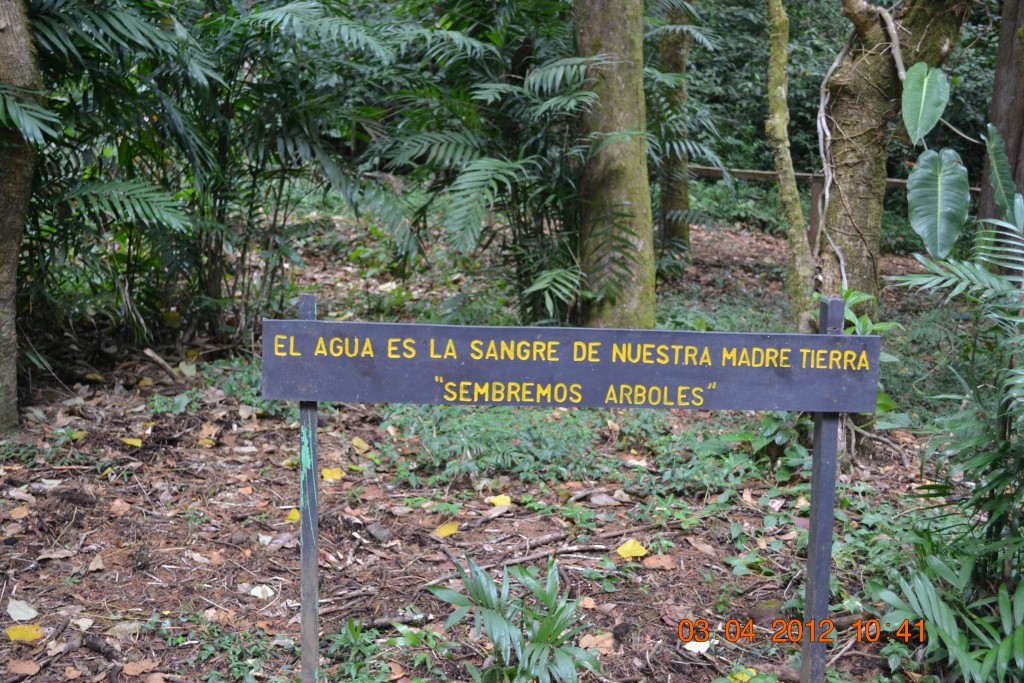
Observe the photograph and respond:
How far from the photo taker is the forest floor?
3064 millimetres

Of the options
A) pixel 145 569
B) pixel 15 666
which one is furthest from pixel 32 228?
pixel 15 666

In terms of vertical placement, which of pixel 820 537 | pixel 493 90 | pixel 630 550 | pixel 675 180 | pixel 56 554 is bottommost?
pixel 56 554

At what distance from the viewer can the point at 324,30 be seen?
5.04 metres

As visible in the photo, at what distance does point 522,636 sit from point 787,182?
3058 mm

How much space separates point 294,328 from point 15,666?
59.2 inches

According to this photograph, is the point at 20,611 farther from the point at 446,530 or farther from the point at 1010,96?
the point at 1010,96

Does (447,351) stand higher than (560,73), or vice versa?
(560,73)

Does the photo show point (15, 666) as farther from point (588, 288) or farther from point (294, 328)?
point (588, 288)

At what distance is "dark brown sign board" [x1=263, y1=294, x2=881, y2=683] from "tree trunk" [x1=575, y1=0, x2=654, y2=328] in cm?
276

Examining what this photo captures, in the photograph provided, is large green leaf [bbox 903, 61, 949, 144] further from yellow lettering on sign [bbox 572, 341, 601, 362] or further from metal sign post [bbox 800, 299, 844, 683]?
yellow lettering on sign [bbox 572, 341, 601, 362]

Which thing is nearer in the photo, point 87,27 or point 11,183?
point 11,183
